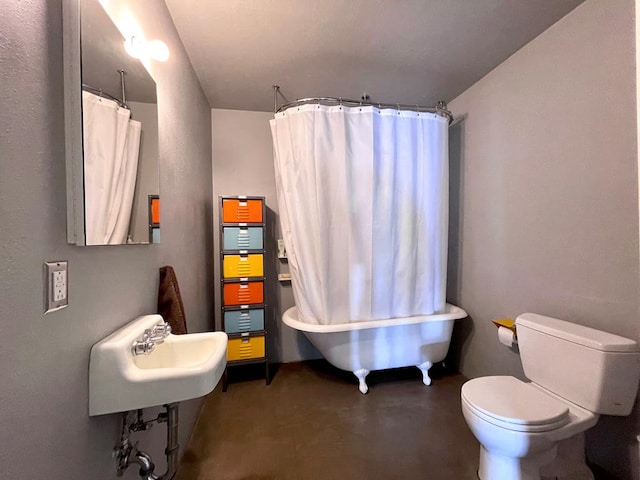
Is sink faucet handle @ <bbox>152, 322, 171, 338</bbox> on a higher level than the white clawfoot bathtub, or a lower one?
higher

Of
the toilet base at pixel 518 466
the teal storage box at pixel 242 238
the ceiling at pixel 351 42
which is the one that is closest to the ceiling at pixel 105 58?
the ceiling at pixel 351 42

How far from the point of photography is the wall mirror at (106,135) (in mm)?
743

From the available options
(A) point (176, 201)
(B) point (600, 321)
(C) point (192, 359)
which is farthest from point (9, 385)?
(B) point (600, 321)

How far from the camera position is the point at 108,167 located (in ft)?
2.99

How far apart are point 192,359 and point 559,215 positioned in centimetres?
217

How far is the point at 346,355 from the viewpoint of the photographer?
216cm

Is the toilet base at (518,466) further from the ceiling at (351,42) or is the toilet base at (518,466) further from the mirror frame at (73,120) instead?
the ceiling at (351,42)

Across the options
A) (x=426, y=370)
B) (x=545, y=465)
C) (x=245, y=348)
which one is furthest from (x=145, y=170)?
(x=426, y=370)

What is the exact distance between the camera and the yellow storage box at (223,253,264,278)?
7.55ft

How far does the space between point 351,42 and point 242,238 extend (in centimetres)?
164

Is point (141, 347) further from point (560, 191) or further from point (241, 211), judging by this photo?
point (560, 191)

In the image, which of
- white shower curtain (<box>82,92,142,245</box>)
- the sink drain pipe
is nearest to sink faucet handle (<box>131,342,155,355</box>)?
the sink drain pipe

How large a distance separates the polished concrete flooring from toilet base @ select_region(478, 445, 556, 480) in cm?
21

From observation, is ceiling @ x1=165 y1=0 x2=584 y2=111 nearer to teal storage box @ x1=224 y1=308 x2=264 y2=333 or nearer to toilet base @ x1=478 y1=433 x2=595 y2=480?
teal storage box @ x1=224 y1=308 x2=264 y2=333
